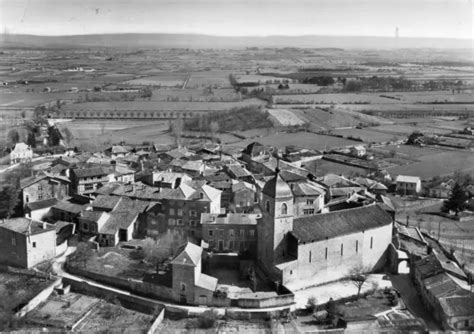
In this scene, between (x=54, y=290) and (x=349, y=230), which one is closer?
(x=54, y=290)

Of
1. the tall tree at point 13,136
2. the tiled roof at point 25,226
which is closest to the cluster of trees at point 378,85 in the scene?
the tall tree at point 13,136

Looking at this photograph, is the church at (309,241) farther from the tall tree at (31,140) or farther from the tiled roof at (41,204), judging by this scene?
A: the tall tree at (31,140)

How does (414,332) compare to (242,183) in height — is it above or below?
below

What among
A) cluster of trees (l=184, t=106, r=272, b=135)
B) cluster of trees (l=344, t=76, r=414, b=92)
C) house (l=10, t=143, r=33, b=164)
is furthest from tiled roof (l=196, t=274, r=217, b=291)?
cluster of trees (l=344, t=76, r=414, b=92)

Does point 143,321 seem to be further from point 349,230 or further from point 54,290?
point 349,230

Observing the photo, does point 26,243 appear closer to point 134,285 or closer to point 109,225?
point 109,225

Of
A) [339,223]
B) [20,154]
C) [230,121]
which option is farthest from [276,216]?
[230,121]

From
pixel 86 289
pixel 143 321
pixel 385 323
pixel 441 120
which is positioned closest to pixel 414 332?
pixel 385 323
